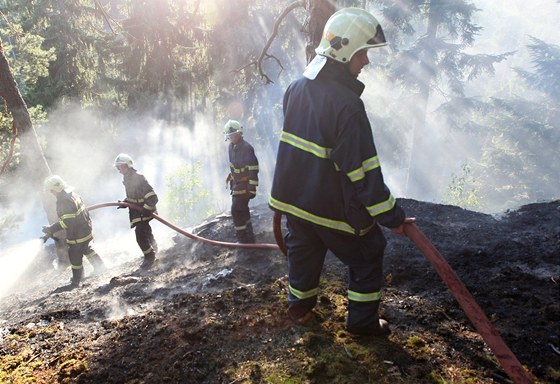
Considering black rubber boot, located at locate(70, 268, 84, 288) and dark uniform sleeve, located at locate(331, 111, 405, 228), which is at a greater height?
dark uniform sleeve, located at locate(331, 111, 405, 228)

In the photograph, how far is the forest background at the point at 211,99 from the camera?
9.54m

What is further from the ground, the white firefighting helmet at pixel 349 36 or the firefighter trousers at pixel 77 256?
the white firefighting helmet at pixel 349 36

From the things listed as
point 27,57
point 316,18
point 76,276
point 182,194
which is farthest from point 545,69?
point 76,276

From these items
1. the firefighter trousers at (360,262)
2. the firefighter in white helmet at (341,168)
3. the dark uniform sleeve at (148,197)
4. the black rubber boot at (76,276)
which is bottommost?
the black rubber boot at (76,276)

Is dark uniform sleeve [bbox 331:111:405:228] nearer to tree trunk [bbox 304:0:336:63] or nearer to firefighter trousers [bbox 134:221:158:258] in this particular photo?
tree trunk [bbox 304:0:336:63]

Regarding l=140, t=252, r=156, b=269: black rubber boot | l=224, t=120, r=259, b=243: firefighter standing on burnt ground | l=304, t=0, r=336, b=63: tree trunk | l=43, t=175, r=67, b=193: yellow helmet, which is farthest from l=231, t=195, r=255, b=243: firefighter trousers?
l=43, t=175, r=67, b=193: yellow helmet

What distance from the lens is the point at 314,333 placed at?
8.88ft

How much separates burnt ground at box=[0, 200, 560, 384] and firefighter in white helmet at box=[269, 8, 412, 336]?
36 centimetres

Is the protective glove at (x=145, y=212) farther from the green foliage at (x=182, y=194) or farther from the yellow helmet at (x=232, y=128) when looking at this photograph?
the green foliage at (x=182, y=194)

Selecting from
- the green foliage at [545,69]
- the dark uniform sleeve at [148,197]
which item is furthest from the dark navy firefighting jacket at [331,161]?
the green foliage at [545,69]

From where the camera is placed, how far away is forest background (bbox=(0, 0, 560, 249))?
954 centimetres

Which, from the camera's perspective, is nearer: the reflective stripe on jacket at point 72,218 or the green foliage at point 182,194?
the reflective stripe on jacket at point 72,218

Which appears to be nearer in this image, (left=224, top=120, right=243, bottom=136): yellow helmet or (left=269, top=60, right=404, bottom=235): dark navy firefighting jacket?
(left=269, top=60, right=404, bottom=235): dark navy firefighting jacket

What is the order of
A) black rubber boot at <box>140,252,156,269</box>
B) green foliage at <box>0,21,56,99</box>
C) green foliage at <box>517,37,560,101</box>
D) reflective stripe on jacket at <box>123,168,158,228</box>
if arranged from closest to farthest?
reflective stripe on jacket at <box>123,168,158,228</box>, black rubber boot at <box>140,252,156,269</box>, green foliage at <box>0,21,56,99</box>, green foliage at <box>517,37,560,101</box>
